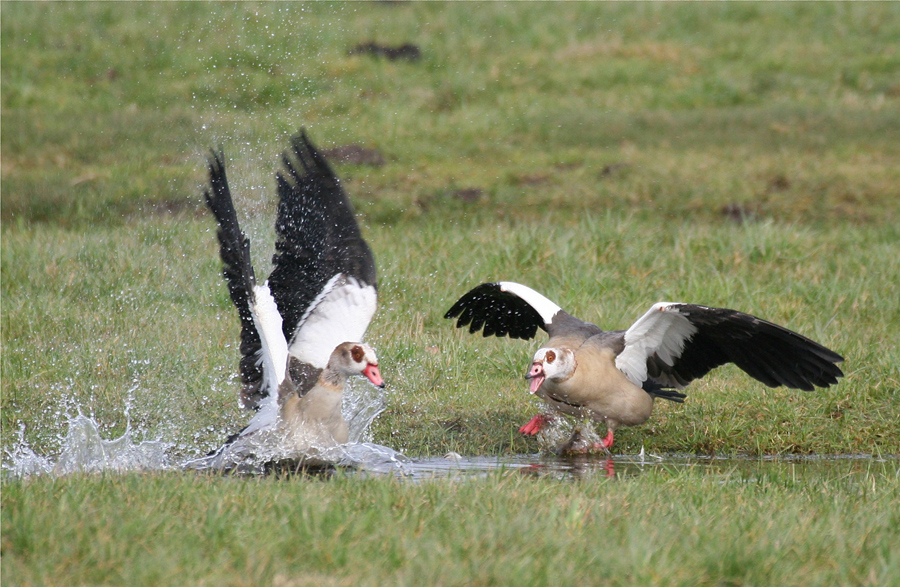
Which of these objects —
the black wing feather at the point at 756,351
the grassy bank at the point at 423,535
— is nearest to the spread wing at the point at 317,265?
the grassy bank at the point at 423,535

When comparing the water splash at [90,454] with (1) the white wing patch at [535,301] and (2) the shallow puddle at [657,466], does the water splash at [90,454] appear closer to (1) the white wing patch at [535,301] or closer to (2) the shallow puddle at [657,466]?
(2) the shallow puddle at [657,466]

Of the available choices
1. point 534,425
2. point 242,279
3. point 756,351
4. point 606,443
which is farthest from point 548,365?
point 242,279

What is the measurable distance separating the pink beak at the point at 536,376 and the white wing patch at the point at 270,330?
1.18 meters

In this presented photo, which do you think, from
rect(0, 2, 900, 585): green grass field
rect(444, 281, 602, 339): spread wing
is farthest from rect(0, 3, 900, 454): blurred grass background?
rect(444, 281, 602, 339): spread wing

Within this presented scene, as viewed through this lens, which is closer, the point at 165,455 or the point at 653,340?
the point at 165,455

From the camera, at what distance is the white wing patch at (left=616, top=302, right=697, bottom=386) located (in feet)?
16.6

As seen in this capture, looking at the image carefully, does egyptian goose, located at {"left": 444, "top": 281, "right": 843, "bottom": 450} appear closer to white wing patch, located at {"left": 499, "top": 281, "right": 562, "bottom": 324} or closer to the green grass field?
white wing patch, located at {"left": 499, "top": 281, "right": 562, "bottom": 324}

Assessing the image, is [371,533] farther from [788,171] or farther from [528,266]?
[788,171]

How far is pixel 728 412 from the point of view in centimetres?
544

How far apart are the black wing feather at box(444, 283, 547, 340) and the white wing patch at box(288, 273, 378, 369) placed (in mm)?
1115

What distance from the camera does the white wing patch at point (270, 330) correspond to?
14.7ft

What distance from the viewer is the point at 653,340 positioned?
5277 mm

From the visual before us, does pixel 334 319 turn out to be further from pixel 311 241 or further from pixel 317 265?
pixel 311 241

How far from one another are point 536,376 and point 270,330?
1327 mm
